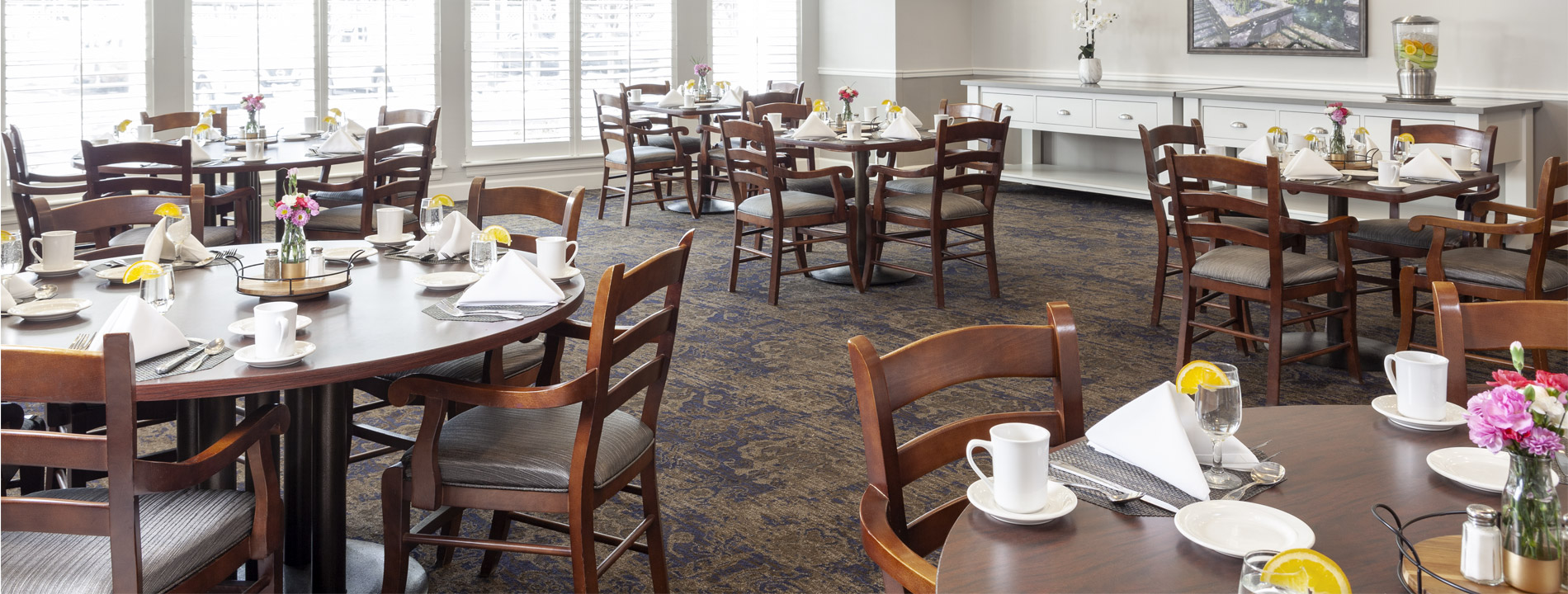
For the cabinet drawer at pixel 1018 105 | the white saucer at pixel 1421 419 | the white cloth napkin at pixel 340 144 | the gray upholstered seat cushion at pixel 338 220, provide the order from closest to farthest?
the white saucer at pixel 1421 419
the gray upholstered seat cushion at pixel 338 220
the white cloth napkin at pixel 340 144
the cabinet drawer at pixel 1018 105

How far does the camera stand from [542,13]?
9117 mm

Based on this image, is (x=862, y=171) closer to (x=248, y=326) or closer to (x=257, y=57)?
(x=248, y=326)

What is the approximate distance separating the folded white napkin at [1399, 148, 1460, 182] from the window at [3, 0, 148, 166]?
22.6 ft

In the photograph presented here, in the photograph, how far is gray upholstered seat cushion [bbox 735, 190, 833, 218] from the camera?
5707 mm

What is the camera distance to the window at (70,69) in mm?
7082

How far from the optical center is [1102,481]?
5.14 ft

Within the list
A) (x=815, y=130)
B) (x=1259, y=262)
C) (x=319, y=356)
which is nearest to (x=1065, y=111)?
(x=815, y=130)

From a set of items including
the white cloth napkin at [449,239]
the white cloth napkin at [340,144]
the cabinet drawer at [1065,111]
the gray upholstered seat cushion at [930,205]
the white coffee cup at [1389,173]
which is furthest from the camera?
the cabinet drawer at [1065,111]

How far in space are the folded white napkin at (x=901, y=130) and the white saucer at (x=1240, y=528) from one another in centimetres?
460

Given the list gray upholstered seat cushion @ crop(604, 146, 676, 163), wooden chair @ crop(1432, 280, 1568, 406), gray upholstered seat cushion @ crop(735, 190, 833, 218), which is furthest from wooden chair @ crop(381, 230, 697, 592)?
gray upholstered seat cushion @ crop(604, 146, 676, 163)

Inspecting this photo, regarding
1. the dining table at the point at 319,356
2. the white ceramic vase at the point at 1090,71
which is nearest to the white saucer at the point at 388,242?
the dining table at the point at 319,356

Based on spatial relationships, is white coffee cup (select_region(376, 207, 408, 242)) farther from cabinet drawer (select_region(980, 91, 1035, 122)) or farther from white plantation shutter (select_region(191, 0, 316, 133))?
cabinet drawer (select_region(980, 91, 1035, 122))

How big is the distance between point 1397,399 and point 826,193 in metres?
4.82

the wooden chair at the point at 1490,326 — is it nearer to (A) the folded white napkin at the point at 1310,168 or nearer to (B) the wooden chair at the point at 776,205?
(A) the folded white napkin at the point at 1310,168
